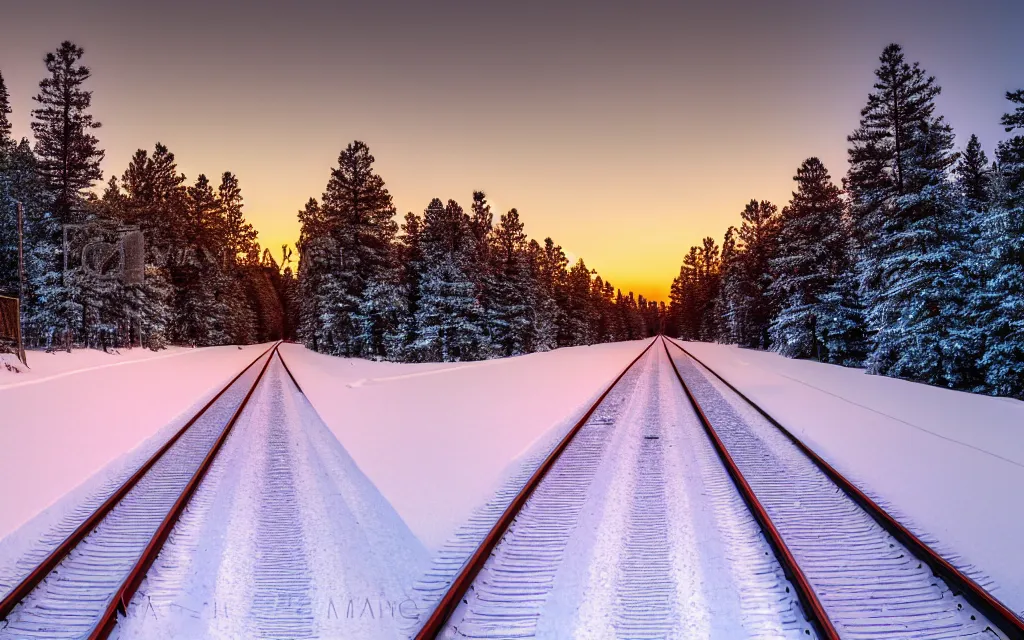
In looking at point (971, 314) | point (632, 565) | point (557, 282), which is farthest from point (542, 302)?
point (632, 565)

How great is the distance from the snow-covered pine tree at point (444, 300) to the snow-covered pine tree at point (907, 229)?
934 inches

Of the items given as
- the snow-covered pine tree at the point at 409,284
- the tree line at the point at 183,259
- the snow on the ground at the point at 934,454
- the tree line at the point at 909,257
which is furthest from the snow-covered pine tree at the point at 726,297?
the snow on the ground at the point at 934,454

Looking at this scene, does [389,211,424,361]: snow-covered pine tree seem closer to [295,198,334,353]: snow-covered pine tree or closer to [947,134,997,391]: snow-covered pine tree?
[295,198,334,353]: snow-covered pine tree

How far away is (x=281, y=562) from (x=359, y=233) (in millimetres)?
34932

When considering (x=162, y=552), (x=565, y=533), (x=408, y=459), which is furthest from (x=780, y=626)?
(x=408, y=459)

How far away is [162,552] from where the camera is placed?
5.77m

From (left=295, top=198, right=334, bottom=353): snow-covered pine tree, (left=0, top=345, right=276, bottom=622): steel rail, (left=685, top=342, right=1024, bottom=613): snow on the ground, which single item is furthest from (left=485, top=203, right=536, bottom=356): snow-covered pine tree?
(left=0, top=345, right=276, bottom=622): steel rail

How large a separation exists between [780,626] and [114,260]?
154 ft

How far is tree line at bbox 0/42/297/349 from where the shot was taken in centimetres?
3400

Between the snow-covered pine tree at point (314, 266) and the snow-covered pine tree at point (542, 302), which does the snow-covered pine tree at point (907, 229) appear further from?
the snow-covered pine tree at point (314, 266)

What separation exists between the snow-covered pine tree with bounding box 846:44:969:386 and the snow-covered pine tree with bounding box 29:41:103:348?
4648 centimetres

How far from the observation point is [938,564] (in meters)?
4.96

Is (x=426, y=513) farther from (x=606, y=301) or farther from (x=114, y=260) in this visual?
(x=606, y=301)

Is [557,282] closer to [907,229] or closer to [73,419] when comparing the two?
[907,229]
